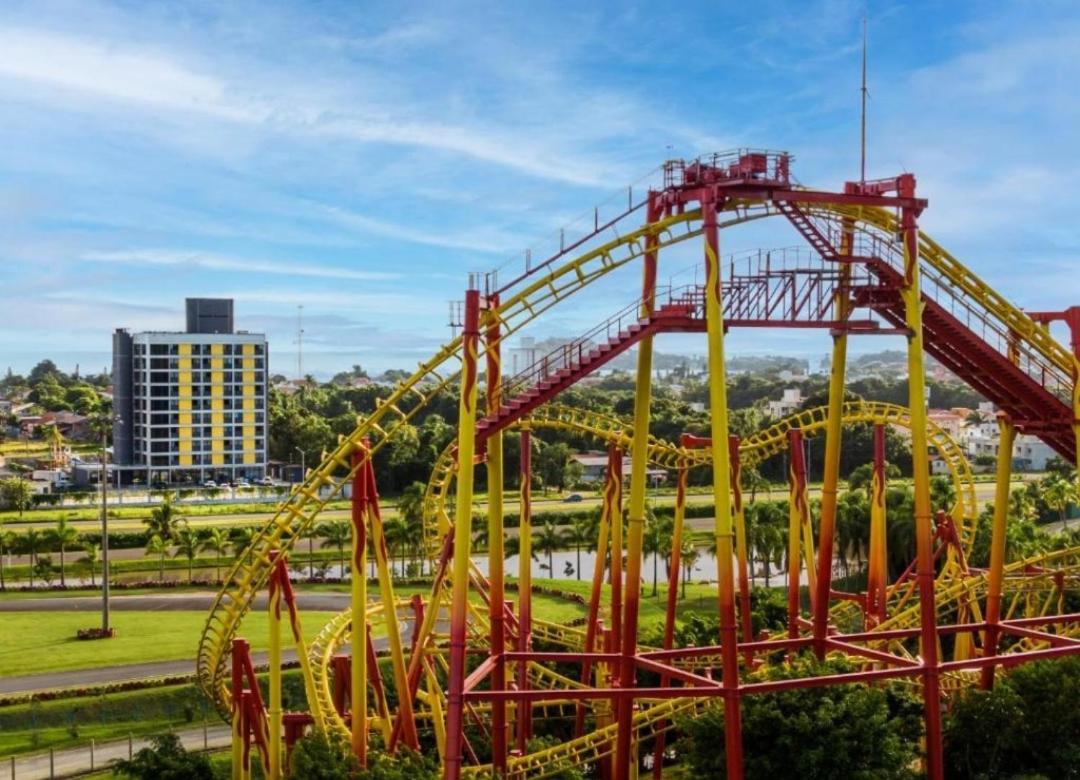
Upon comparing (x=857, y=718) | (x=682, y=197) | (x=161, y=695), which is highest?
(x=682, y=197)

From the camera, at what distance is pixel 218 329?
118500 mm

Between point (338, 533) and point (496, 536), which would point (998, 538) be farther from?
point (338, 533)

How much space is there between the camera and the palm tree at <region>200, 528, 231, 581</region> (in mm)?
67688

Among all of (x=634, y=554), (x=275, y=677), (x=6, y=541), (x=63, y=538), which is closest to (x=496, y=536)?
(x=634, y=554)

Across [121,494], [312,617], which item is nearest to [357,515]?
[312,617]

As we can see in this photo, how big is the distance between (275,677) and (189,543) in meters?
41.3

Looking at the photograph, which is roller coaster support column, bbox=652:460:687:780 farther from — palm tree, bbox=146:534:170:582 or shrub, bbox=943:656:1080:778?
palm tree, bbox=146:534:170:582

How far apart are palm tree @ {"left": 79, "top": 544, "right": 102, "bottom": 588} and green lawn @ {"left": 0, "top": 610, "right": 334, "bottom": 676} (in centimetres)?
958

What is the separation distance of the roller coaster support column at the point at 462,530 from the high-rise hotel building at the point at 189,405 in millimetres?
94971

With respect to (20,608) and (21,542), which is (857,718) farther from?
(21,542)

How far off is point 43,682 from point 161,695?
18.1ft

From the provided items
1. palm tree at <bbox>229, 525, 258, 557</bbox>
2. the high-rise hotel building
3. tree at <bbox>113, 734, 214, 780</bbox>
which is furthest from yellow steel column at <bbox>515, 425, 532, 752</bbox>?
the high-rise hotel building

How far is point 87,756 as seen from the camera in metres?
33.3

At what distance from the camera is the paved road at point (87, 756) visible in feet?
105
